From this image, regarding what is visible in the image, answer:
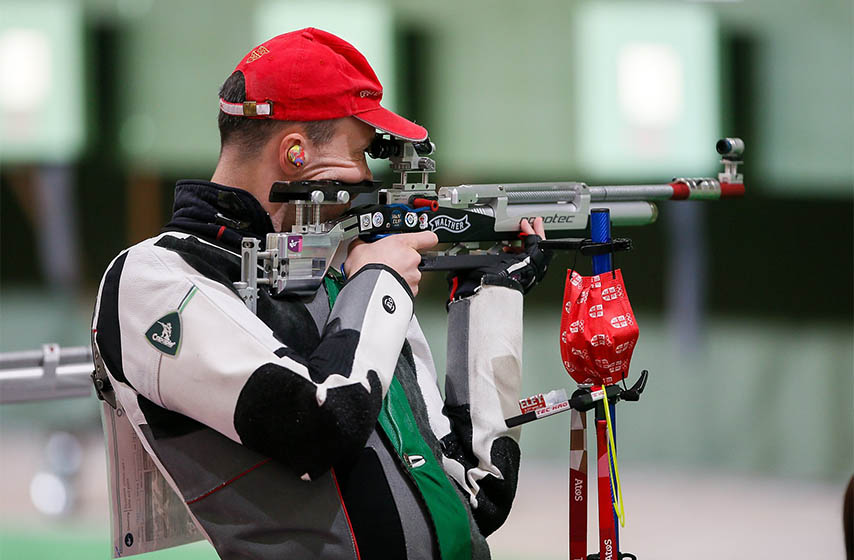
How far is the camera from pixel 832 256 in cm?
444

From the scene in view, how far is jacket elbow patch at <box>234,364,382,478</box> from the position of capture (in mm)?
1271

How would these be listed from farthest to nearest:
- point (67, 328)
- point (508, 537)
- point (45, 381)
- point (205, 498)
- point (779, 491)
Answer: point (67, 328)
point (779, 491)
point (508, 537)
point (45, 381)
point (205, 498)

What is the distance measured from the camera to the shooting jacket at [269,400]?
1.29 meters

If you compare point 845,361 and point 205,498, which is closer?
point 205,498

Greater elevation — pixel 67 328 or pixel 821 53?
pixel 821 53

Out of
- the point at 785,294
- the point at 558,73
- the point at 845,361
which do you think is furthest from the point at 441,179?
the point at 845,361

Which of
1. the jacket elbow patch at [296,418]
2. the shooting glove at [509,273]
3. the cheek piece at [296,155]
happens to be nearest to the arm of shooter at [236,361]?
the jacket elbow patch at [296,418]

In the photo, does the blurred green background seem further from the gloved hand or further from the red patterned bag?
the red patterned bag

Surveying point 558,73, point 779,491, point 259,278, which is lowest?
point 779,491

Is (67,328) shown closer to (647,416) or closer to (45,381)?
(45,381)

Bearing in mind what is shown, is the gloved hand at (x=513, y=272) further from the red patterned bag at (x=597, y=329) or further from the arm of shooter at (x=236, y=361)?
the arm of shooter at (x=236, y=361)

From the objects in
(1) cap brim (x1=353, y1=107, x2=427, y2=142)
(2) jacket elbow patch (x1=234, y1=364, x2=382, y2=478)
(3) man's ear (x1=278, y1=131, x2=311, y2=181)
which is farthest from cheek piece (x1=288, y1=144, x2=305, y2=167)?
(2) jacket elbow patch (x1=234, y1=364, x2=382, y2=478)

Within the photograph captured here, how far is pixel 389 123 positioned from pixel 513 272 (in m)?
0.36

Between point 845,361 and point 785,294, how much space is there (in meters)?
0.40
